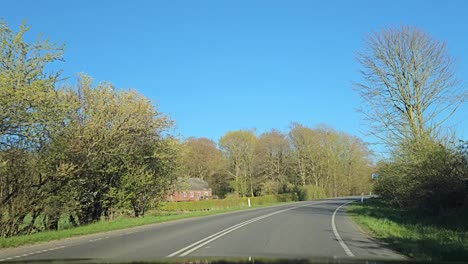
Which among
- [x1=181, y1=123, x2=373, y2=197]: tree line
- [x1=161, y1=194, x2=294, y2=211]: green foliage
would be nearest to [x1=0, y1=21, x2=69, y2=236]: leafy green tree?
[x1=161, y1=194, x2=294, y2=211]: green foliage

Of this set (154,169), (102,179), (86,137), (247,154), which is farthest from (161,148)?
(247,154)

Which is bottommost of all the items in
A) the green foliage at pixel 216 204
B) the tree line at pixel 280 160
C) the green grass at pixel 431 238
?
the green grass at pixel 431 238

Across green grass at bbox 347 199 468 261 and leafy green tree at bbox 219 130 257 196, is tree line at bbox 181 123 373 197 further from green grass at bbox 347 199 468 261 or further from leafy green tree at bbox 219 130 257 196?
green grass at bbox 347 199 468 261

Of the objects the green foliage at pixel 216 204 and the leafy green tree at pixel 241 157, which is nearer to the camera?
the green foliage at pixel 216 204

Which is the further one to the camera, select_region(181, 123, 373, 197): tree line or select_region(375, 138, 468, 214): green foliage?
select_region(181, 123, 373, 197): tree line

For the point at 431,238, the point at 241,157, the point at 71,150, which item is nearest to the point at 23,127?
the point at 71,150

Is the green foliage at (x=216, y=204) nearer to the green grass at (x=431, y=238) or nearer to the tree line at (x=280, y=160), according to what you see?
the tree line at (x=280, y=160)

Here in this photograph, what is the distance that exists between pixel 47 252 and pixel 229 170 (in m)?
78.0

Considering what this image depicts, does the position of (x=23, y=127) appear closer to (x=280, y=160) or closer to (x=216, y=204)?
(x=216, y=204)

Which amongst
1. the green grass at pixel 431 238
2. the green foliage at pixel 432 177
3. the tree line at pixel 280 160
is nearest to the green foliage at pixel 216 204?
the tree line at pixel 280 160

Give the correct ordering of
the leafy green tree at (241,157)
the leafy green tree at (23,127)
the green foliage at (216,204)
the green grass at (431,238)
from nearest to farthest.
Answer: the green grass at (431,238) < the leafy green tree at (23,127) < the green foliage at (216,204) < the leafy green tree at (241,157)

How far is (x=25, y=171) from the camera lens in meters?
23.3

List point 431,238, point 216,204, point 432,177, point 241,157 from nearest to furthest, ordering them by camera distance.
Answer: point 431,238 < point 432,177 < point 216,204 < point 241,157

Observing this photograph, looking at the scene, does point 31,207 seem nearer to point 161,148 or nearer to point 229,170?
point 161,148
